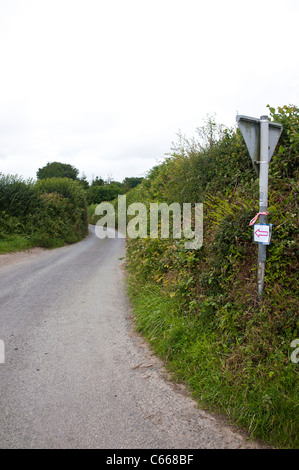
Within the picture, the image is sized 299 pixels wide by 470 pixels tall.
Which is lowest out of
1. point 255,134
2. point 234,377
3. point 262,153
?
point 234,377

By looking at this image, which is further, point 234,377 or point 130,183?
point 130,183

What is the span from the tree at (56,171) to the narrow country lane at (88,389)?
57133mm

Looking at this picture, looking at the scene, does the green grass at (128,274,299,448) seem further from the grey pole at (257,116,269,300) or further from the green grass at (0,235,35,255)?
the green grass at (0,235,35,255)

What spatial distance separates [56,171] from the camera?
196 ft

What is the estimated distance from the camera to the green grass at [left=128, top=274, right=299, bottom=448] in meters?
2.62

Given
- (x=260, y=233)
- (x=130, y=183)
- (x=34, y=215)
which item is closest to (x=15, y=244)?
(x=34, y=215)

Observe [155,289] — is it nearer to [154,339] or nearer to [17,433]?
[154,339]

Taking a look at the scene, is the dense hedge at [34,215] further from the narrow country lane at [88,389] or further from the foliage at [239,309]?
the foliage at [239,309]

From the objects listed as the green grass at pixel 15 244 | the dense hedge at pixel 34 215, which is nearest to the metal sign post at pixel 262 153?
the green grass at pixel 15 244

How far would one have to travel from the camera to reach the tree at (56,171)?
59656mm

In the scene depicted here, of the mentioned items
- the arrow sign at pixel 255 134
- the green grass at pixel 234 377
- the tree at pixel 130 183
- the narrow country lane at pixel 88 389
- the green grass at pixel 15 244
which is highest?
the tree at pixel 130 183

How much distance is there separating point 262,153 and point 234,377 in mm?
2395

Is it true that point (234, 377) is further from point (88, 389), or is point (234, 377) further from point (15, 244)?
point (15, 244)
